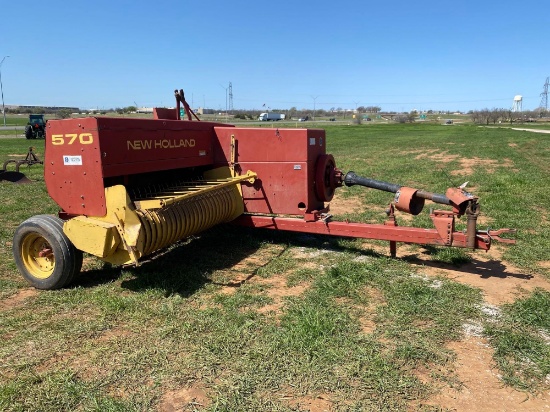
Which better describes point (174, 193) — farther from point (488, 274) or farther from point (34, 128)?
point (34, 128)

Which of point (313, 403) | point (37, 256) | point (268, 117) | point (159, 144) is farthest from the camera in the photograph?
point (268, 117)

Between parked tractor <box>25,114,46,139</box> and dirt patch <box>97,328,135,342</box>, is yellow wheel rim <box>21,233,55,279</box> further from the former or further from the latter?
parked tractor <box>25,114,46,139</box>

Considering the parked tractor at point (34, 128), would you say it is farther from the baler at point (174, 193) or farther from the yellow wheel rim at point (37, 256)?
the yellow wheel rim at point (37, 256)

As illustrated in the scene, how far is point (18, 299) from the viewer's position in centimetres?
480

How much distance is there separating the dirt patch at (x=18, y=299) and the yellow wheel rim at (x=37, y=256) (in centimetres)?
20

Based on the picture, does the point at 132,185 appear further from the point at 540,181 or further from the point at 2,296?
the point at 540,181

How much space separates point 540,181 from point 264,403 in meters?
11.6

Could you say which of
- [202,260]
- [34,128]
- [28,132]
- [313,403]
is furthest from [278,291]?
[34,128]

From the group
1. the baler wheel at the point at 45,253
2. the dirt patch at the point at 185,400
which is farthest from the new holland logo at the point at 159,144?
the dirt patch at the point at 185,400

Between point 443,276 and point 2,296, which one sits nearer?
point 2,296

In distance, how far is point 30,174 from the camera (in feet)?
48.1

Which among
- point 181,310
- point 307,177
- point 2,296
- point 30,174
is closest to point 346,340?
point 181,310

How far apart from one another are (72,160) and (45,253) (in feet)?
4.07

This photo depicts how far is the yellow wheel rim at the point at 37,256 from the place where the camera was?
5.16m
